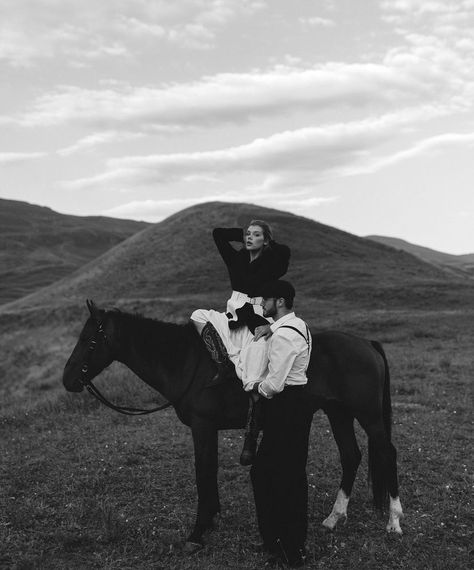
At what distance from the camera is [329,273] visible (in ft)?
164

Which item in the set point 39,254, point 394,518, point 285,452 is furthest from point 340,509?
point 39,254

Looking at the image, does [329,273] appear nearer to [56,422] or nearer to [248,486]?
[56,422]

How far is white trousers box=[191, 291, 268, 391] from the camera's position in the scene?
6.01 m

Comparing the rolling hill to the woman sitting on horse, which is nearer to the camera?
the woman sitting on horse

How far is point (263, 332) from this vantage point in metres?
5.96

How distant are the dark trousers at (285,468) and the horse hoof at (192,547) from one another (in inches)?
39.3

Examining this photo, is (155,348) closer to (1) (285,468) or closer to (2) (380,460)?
(1) (285,468)

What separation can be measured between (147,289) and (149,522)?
45265mm

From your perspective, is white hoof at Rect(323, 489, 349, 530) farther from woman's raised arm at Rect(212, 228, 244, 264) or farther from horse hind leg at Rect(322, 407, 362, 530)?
woman's raised arm at Rect(212, 228, 244, 264)

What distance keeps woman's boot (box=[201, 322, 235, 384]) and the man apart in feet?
1.92

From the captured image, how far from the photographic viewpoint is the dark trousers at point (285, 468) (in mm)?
5934

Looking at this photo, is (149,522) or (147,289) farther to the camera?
(147,289)

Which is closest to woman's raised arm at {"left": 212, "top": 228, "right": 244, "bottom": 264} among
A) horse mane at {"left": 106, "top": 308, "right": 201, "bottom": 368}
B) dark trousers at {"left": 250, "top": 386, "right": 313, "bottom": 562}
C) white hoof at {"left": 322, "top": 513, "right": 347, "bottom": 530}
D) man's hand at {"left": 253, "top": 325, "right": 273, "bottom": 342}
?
horse mane at {"left": 106, "top": 308, "right": 201, "bottom": 368}

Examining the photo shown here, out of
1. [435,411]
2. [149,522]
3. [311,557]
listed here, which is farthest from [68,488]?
[435,411]
